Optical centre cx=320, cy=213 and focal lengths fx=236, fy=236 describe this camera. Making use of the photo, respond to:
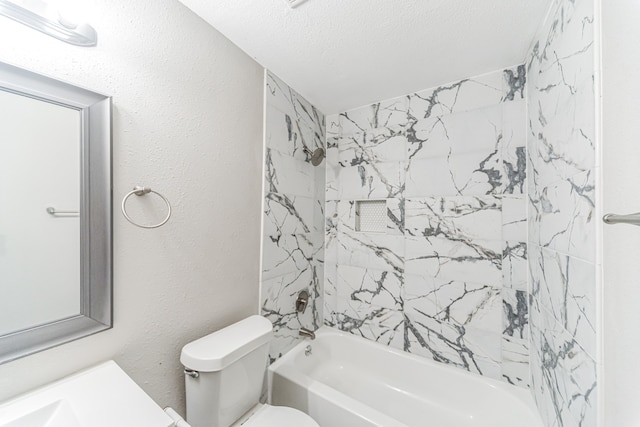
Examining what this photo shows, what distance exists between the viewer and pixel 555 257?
1001mm

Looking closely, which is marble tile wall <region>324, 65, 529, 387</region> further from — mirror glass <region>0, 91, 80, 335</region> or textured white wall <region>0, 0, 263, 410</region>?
mirror glass <region>0, 91, 80, 335</region>

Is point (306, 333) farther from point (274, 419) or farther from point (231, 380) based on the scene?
point (231, 380)

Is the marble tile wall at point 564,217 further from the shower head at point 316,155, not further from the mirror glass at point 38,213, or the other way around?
the mirror glass at point 38,213

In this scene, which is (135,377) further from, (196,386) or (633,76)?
(633,76)

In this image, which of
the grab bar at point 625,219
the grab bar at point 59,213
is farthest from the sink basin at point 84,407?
the grab bar at point 625,219

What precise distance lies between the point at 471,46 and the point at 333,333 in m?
2.18

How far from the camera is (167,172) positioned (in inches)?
39.6

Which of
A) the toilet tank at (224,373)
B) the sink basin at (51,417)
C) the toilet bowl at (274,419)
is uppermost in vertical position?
the sink basin at (51,417)

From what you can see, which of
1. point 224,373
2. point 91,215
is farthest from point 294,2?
point 224,373

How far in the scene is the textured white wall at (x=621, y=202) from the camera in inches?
21.5

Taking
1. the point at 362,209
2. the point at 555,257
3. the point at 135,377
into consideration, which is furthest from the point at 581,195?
the point at 135,377

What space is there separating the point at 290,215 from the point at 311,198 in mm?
309

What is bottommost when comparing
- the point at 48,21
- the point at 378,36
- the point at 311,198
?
the point at 311,198

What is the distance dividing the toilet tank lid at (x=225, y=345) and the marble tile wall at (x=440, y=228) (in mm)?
992
